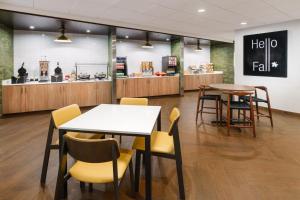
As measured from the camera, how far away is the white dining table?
1.92 meters

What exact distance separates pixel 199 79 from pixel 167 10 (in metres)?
6.59

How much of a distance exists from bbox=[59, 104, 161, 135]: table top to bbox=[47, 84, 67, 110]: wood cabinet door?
421 cm

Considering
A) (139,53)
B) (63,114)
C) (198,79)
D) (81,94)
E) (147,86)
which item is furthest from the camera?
(198,79)

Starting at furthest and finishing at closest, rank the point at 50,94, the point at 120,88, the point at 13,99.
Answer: the point at 120,88, the point at 50,94, the point at 13,99

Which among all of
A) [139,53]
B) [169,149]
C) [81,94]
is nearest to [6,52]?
[81,94]

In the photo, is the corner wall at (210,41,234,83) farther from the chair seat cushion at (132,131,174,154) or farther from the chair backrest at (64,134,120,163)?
the chair backrest at (64,134,120,163)

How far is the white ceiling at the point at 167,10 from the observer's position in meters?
4.62

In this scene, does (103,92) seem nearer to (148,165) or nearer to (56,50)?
(56,50)

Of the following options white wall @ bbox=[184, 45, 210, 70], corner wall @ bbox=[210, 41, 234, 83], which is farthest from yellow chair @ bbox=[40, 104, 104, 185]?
corner wall @ bbox=[210, 41, 234, 83]

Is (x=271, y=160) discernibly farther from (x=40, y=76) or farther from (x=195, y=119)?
(x=40, y=76)

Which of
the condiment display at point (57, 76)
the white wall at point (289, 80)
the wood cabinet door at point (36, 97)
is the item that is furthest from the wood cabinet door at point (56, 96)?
the white wall at point (289, 80)

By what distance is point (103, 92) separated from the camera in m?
7.51

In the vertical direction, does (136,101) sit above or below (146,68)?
below

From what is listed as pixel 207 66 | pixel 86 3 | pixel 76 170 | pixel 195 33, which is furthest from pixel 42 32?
pixel 207 66
